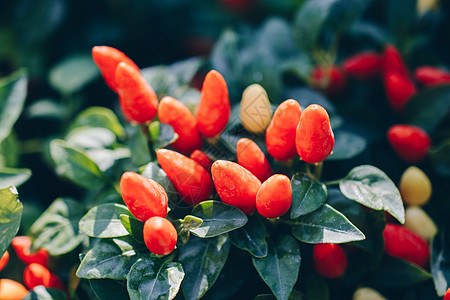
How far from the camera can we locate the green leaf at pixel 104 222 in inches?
30.3

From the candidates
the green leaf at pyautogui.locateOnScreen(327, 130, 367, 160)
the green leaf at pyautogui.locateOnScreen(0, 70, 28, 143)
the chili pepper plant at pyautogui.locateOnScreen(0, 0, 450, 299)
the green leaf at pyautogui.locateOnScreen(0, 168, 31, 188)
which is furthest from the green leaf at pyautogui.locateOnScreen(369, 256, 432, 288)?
the green leaf at pyautogui.locateOnScreen(0, 70, 28, 143)

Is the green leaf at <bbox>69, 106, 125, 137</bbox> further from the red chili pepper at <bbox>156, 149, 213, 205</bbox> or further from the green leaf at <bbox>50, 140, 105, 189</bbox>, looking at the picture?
the red chili pepper at <bbox>156, 149, 213, 205</bbox>

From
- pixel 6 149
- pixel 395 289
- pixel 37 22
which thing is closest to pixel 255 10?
pixel 37 22

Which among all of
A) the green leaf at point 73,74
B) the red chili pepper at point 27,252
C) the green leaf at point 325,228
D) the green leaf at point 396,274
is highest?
the green leaf at point 73,74

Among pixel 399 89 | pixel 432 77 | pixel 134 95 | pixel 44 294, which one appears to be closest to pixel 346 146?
pixel 399 89

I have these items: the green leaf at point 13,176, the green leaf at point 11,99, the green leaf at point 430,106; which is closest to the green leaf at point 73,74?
the green leaf at point 11,99

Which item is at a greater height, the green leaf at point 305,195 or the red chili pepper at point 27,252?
the green leaf at point 305,195

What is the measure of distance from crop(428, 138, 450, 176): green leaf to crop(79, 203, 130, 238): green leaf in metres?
0.74

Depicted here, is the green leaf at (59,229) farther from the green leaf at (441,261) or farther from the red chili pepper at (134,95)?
the green leaf at (441,261)

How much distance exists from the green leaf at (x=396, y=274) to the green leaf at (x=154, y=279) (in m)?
0.46

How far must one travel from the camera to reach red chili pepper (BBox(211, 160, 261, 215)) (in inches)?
28.1

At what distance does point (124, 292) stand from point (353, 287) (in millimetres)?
520

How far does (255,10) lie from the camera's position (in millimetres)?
1688

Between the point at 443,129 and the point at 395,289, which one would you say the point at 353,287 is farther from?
the point at 443,129
